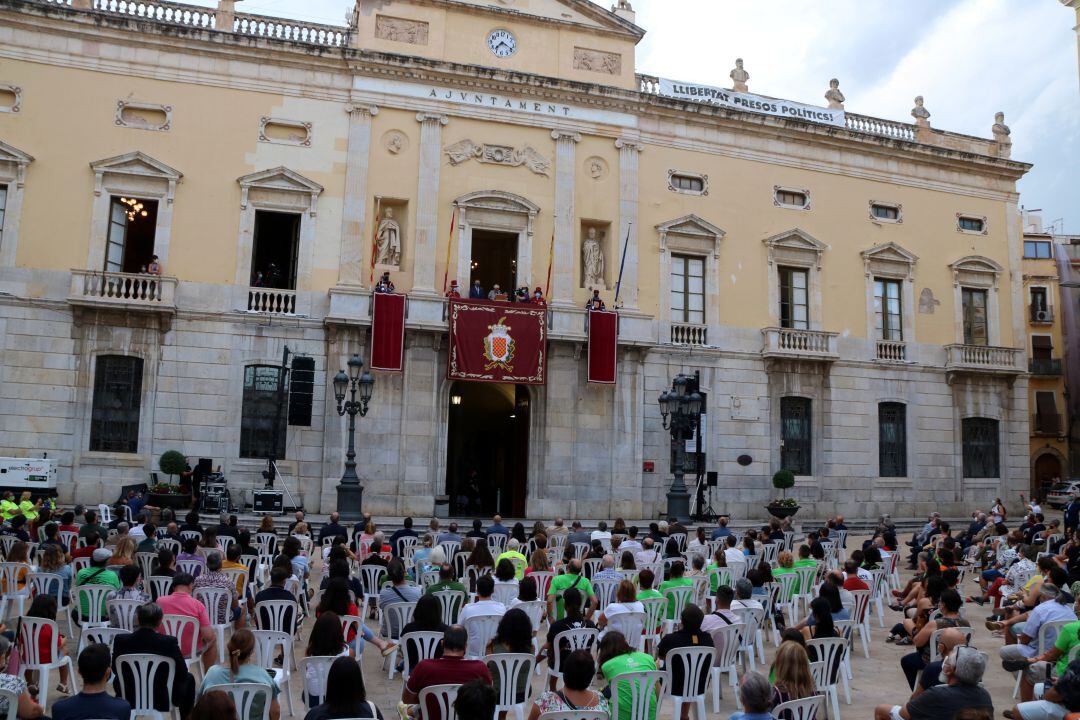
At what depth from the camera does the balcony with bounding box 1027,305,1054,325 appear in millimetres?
41156

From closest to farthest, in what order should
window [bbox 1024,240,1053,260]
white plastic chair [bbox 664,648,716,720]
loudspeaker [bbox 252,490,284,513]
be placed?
white plastic chair [bbox 664,648,716,720] < loudspeaker [bbox 252,490,284,513] < window [bbox 1024,240,1053,260]

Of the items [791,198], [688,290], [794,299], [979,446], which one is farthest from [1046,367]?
[688,290]

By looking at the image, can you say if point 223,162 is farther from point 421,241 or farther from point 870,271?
point 870,271

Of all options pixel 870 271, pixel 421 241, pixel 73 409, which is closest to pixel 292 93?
pixel 421 241

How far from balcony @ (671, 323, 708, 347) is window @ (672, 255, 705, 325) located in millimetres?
263

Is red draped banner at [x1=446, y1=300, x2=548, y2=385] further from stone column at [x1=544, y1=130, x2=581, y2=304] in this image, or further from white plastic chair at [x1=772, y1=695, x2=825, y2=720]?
white plastic chair at [x1=772, y1=695, x2=825, y2=720]

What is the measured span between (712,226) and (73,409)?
58.9ft

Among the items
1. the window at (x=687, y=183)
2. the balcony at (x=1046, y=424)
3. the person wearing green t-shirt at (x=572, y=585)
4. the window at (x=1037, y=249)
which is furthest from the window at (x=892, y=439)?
the person wearing green t-shirt at (x=572, y=585)

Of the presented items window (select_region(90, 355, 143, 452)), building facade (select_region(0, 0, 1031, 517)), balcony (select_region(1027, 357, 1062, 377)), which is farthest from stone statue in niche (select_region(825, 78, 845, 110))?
window (select_region(90, 355, 143, 452))

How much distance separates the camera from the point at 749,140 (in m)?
27.9

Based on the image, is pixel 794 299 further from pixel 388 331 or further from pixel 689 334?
pixel 388 331

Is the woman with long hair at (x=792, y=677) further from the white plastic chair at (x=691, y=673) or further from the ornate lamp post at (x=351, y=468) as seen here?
the ornate lamp post at (x=351, y=468)

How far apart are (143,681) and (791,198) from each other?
25649 millimetres

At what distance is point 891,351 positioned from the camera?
2859 cm
